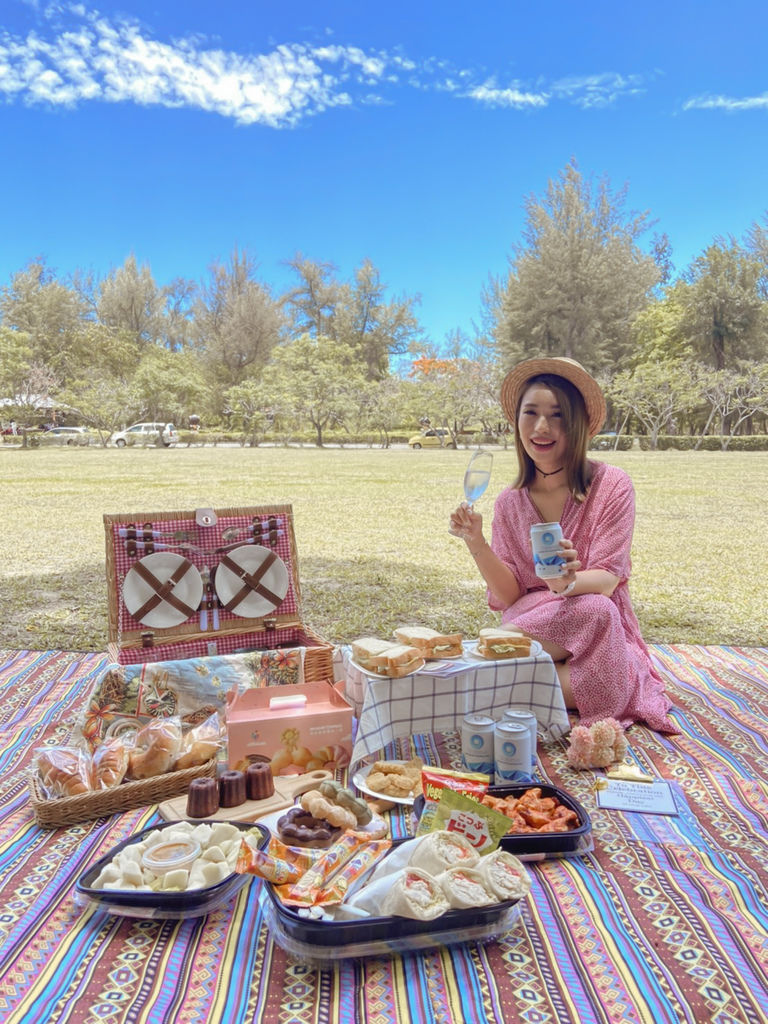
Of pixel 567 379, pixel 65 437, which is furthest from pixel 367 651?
pixel 65 437

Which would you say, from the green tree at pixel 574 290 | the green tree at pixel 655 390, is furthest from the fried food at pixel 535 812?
the green tree at pixel 574 290

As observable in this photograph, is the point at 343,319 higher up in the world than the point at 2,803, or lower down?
higher up

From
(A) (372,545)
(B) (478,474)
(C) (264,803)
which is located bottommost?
(A) (372,545)

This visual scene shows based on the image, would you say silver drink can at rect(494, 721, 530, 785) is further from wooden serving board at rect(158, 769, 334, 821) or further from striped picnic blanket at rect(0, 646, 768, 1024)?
wooden serving board at rect(158, 769, 334, 821)

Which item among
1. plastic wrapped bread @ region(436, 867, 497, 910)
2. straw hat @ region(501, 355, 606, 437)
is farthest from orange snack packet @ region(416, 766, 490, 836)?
straw hat @ region(501, 355, 606, 437)

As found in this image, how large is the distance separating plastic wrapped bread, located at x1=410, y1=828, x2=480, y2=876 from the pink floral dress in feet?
3.78

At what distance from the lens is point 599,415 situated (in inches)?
113

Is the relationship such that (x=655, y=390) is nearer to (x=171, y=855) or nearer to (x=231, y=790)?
(x=231, y=790)

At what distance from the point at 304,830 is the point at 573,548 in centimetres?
140

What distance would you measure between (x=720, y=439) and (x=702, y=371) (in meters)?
2.37

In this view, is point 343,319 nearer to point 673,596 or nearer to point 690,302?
point 690,302

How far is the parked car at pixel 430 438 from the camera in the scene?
92.1 ft

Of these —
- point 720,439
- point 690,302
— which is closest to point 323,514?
point 720,439

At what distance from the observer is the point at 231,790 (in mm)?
2105
